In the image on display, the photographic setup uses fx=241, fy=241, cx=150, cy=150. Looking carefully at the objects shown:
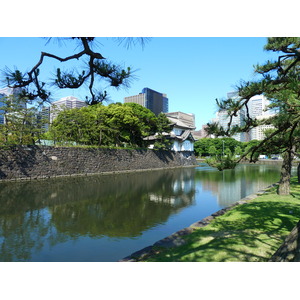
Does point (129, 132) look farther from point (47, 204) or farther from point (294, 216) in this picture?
point (294, 216)

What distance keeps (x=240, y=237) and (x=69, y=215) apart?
4.22 metres

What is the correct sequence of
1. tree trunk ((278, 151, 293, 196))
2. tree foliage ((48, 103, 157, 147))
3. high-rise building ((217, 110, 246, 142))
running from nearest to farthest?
high-rise building ((217, 110, 246, 142)), tree trunk ((278, 151, 293, 196)), tree foliage ((48, 103, 157, 147))

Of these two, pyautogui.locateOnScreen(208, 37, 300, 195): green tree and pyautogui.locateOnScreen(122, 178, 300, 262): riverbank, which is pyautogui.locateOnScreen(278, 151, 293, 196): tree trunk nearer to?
pyautogui.locateOnScreen(122, 178, 300, 262): riverbank

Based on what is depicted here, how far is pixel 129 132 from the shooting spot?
22.0 metres

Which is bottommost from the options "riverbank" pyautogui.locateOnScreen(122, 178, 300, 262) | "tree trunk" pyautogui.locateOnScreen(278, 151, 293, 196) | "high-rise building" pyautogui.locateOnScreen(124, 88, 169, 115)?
"riverbank" pyautogui.locateOnScreen(122, 178, 300, 262)

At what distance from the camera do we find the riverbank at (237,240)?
281cm

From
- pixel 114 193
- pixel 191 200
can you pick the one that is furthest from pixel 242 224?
pixel 114 193

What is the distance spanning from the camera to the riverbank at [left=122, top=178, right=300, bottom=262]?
2.81m

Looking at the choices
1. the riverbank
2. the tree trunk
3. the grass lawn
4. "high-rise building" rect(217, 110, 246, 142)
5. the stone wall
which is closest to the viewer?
"high-rise building" rect(217, 110, 246, 142)

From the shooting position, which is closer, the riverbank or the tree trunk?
the riverbank

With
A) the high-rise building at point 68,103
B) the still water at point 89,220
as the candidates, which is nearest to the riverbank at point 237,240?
the still water at point 89,220

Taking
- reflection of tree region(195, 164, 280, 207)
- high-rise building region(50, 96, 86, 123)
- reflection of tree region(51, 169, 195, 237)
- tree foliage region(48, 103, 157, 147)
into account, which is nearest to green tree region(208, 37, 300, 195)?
high-rise building region(50, 96, 86, 123)

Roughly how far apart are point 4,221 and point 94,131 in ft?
Result: 43.6

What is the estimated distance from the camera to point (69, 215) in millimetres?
6094
